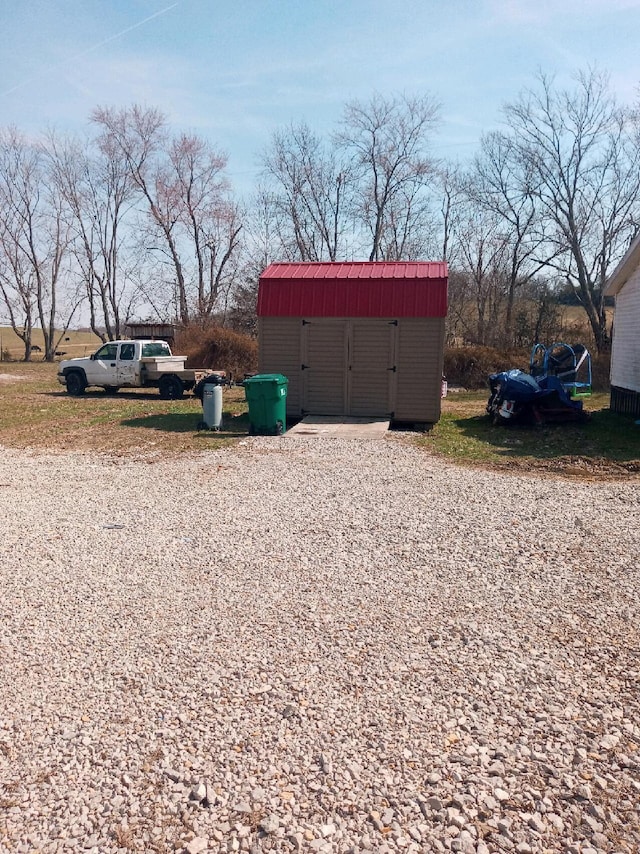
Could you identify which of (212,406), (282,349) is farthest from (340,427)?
(212,406)

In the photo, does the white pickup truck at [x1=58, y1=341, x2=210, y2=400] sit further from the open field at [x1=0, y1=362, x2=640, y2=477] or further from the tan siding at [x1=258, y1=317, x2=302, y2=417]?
the tan siding at [x1=258, y1=317, x2=302, y2=417]

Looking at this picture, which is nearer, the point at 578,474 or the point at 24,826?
the point at 24,826

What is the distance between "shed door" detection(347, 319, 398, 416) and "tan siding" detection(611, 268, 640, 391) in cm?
622

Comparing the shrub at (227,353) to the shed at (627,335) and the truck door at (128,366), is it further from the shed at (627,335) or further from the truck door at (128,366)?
the shed at (627,335)

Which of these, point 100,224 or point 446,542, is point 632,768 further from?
point 100,224

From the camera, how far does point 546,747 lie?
306cm

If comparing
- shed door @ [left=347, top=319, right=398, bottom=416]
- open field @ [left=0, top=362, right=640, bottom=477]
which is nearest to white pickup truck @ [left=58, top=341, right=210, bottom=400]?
open field @ [left=0, top=362, right=640, bottom=477]

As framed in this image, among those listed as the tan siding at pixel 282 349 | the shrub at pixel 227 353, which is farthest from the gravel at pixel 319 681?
the shrub at pixel 227 353

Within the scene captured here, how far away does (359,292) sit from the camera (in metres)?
13.8

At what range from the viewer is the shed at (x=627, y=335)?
15445 millimetres

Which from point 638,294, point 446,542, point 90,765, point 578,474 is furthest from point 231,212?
point 90,765

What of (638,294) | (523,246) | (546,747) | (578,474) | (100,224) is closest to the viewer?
(546,747)

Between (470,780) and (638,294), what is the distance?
15.7 m

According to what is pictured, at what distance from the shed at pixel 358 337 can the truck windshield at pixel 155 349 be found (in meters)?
7.61
